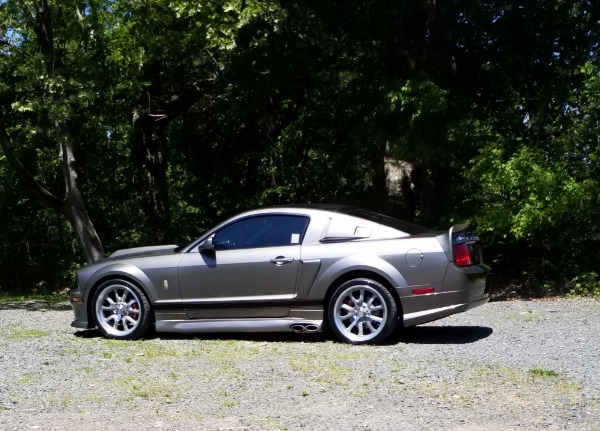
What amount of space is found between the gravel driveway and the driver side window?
1.07m

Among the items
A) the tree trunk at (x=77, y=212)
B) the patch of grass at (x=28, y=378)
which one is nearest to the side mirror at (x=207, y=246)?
the patch of grass at (x=28, y=378)

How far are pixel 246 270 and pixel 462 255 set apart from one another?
91.4 inches

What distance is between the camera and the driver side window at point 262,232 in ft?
32.7

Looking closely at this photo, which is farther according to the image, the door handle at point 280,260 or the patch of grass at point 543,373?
the door handle at point 280,260

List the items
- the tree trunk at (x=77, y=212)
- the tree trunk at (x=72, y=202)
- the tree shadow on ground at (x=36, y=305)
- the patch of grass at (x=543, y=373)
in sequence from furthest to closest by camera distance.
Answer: the tree trunk at (x=72, y=202) < the tree trunk at (x=77, y=212) < the tree shadow on ground at (x=36, y=305) < the patch of grass at (x=543, y=373)

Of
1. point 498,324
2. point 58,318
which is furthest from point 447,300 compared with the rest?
point 58,318

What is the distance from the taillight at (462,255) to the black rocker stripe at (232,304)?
1.50 m

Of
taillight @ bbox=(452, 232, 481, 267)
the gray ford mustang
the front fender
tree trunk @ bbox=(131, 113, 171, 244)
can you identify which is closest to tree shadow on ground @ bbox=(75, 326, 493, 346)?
the gray ford mustang

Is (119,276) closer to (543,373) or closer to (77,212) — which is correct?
(543,373)

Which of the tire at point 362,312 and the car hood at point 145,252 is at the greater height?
the car hood at point 145,252

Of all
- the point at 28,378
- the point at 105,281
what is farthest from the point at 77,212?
the point at 28,378

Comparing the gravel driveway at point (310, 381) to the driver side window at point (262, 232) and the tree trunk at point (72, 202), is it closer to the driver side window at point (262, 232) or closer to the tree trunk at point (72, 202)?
the driver side window at point (262, 232)

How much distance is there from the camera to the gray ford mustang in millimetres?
9328

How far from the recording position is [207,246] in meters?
10.1
